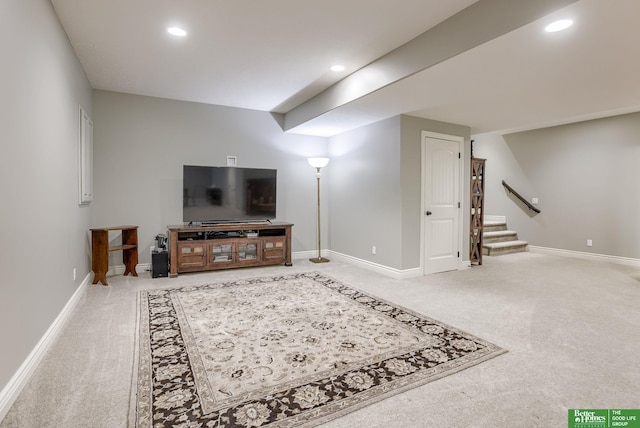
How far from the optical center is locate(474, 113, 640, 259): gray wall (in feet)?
17.9

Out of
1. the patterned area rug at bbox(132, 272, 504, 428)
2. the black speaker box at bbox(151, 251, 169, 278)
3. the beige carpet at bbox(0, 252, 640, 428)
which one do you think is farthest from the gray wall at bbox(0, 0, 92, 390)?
the black speaker box at bbox(151, 251, 169, 278)

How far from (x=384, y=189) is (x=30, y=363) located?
4.04m

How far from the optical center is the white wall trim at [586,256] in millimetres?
5414

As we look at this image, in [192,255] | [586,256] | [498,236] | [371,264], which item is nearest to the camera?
[192,255]

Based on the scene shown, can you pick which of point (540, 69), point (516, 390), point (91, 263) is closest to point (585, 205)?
point (540, 69)

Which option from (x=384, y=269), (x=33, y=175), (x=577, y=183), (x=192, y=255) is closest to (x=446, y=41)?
(x=384, y=269)

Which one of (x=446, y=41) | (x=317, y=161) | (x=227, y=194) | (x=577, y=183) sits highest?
(x=446, y=41)

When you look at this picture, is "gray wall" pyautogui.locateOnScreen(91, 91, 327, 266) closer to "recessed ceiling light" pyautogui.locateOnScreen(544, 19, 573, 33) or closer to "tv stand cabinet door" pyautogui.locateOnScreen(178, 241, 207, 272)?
"tv stand cabinet door" pyautogui.locateOnScreen(178, 241, 207, 272)

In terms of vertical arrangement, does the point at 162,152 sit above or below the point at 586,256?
above

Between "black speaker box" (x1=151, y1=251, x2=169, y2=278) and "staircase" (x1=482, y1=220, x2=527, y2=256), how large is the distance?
5.61 metres

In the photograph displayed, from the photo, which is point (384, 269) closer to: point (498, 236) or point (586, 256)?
point (498, 236)

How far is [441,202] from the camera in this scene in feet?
16.2

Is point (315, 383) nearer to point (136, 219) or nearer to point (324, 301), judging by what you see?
point (324, 301)

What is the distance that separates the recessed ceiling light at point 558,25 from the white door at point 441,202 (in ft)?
8.05
